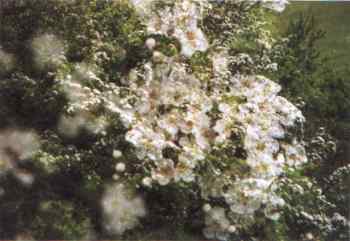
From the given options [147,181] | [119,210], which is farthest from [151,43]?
[119,210]

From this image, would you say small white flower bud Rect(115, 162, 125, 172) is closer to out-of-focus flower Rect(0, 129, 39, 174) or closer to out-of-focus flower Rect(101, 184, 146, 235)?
out-of-focus flower Rect(101, 184, 146, 235)

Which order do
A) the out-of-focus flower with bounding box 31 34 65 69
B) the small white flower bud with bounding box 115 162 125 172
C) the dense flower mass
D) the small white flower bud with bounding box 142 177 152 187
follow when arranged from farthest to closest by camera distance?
the out-of-focus flower with bounding box 31 34 65 69 < the small white flower bud with bounding box 115 162 125 172 < the small white flower bud with bounding box 142 177 152 187 < the dense flower mass

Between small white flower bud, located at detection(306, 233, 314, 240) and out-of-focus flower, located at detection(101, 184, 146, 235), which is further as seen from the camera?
small white flower bud, located at detection(306, 233, 314, 240)

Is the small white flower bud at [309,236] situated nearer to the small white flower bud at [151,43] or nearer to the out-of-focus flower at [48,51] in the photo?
the small white flower bud at [151,43]

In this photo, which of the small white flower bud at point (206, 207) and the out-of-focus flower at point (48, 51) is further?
the out-of-focus flower at point (48, 51)

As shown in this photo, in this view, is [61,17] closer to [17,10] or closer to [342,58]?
[17,10]

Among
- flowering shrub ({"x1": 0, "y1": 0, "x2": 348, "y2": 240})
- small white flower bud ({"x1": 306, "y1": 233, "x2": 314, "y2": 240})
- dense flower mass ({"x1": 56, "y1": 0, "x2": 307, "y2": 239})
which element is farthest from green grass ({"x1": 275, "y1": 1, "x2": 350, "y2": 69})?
small white flower bud ({"x1": 306, "y1": 233, "x2": 314, "y2": 240})

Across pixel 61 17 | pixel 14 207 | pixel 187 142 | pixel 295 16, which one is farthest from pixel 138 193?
pixel 295 16

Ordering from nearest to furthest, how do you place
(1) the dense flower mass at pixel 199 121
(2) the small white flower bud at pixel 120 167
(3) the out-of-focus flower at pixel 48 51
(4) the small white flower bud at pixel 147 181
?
(1) the dense flower mass at pixel 199 121 < (4) the small white flower bud at pixel 147 181 < (2) the small white flower bud at pixel 120 167 < (3) the out-of-focus flower at pixel 48 51

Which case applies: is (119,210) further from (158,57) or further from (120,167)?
(158,57)

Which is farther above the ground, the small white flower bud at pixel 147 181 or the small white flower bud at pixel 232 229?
the small white flower bud at pixel 147 181

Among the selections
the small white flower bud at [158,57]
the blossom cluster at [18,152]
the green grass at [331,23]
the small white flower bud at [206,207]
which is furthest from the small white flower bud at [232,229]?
the green grass at [331,23]
